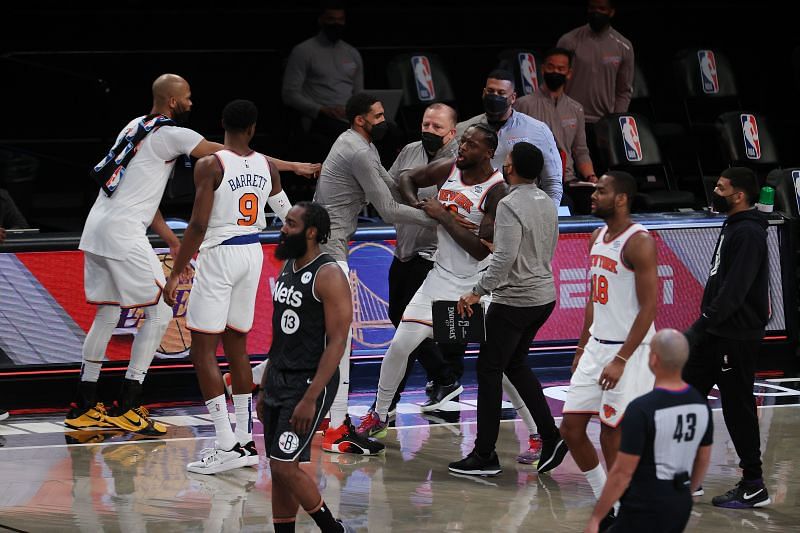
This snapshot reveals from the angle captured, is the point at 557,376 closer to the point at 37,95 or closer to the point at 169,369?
the point at 169,369

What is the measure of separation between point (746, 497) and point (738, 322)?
0.87m

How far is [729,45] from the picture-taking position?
555 inches

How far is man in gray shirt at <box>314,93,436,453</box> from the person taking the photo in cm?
746

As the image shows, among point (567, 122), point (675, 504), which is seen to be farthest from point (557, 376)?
point (675, 504)

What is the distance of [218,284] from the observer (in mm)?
7082

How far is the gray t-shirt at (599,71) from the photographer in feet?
38.6

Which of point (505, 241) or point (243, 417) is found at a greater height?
point (505, 241)

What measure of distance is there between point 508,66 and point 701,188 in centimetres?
236

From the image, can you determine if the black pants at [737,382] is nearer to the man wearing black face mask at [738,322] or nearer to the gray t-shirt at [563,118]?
the man wearing black face mask at [738,322]

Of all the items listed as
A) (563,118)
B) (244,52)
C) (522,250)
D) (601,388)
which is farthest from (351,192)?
(244,52)

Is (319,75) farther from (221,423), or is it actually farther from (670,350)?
(670,350)

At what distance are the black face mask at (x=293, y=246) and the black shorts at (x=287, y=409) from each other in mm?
496

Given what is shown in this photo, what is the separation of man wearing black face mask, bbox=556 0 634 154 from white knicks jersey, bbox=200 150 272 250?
5320 millimetres

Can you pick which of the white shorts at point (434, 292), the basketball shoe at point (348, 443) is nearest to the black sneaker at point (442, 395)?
the basketball shoe at point (348, 443)
